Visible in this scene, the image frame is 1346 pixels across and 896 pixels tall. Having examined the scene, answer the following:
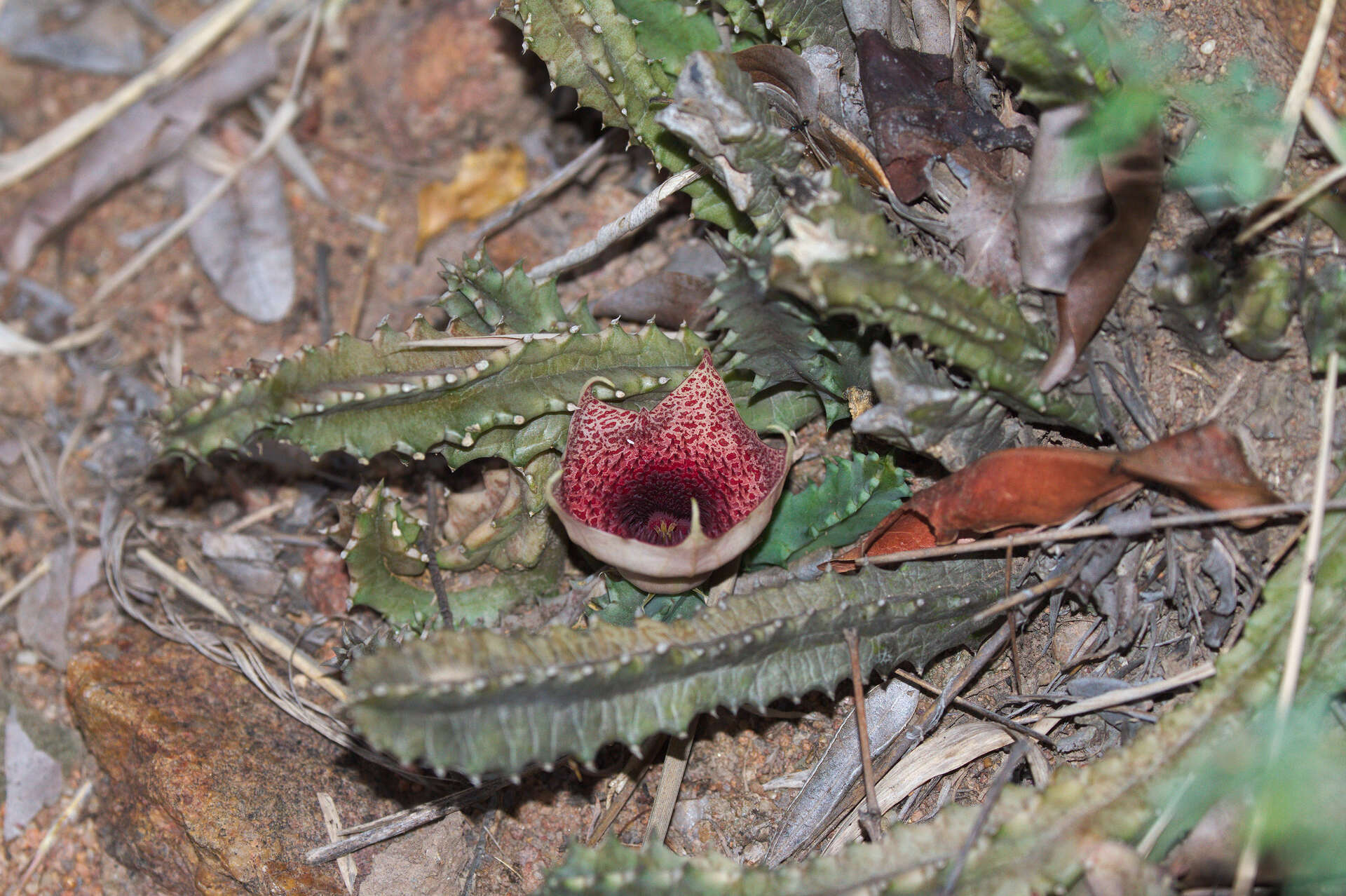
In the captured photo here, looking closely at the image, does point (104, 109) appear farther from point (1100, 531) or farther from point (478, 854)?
point (1100, 531)

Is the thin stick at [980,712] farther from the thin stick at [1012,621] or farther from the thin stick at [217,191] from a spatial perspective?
the thin stick at [217,191]

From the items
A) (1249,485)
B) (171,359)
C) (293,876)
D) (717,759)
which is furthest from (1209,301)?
(171,359)

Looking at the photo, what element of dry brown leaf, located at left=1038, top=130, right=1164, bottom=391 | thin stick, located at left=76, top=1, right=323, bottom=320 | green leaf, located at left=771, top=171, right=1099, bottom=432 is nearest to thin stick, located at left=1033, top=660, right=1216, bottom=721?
green leaf, located at left=771, top=171, right=1099, bottom=432

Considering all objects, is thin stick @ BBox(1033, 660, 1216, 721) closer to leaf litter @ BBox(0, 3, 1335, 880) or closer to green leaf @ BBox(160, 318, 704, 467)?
leaf litter @ BBox(0, 3, 1335, 880)

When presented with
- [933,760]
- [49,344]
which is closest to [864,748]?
[933,760]

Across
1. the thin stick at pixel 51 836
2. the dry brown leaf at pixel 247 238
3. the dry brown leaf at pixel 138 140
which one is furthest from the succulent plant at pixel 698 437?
the dry brown leaf at pixel 138 140

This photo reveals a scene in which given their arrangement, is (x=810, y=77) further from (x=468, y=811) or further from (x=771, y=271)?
(x=468, y=811)

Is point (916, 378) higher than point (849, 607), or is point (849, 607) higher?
point (916, 378)
